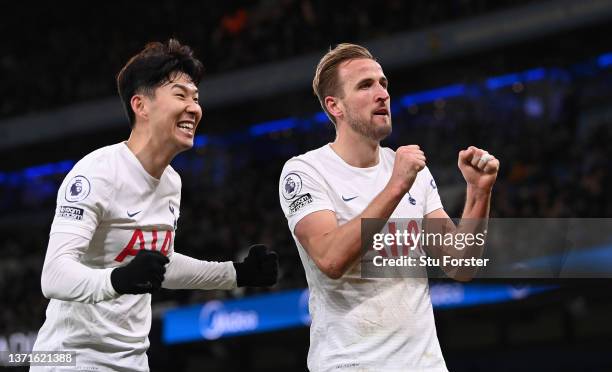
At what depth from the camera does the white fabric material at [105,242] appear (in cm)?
395

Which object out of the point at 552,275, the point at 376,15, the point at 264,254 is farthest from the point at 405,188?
the point at 376,15

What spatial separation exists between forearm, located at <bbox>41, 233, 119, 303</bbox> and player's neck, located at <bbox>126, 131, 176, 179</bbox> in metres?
0.65

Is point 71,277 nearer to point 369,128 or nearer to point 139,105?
point 139,105

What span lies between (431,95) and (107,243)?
16940mm

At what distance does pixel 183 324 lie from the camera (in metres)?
12.6

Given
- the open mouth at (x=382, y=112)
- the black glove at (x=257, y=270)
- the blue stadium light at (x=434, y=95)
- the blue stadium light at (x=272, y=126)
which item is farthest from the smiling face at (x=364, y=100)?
the blue stadium light at (x=272, y=126)

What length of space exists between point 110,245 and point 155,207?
0.32 m

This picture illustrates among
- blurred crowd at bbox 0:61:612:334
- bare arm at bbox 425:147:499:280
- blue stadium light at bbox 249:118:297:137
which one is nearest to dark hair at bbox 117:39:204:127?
bare arm at bbox 425:147:499:280

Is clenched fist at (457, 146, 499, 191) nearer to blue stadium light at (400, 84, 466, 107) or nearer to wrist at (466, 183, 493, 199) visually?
wrist at (466, 183, 493, 199)

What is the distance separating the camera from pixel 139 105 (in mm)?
4426

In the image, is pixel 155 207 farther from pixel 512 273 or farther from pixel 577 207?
pixel 577 207

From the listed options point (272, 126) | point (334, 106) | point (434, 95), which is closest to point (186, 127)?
point (334, 106)

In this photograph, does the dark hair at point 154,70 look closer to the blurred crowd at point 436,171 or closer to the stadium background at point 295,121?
the stadium background at point 295,121

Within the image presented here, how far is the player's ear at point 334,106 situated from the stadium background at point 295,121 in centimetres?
538
